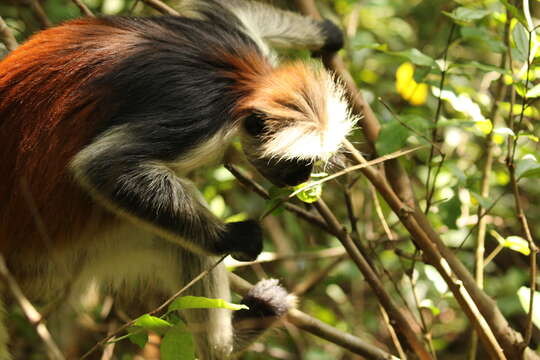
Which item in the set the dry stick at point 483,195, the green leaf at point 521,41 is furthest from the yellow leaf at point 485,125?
the dry stick at point 483,195

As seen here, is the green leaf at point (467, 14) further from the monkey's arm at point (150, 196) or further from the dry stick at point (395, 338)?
the dry stick at point (395, 338)

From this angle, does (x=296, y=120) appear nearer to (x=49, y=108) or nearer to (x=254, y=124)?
(x=254, y=124)

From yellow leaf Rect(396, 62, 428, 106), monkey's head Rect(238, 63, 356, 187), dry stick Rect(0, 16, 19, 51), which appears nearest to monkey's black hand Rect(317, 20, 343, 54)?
yellow leaf Rect(396, 62, 428, 106)

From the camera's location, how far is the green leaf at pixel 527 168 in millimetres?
3096

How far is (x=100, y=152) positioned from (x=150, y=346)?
89.7 inches

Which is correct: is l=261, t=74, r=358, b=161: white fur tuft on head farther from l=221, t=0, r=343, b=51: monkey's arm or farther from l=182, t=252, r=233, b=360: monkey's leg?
l=221, t=0, r=343, b=51: monkey's arm

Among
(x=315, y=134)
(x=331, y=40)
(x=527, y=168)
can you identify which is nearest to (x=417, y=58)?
(x=315, y=134)

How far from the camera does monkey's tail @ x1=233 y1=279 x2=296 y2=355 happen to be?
402 cm

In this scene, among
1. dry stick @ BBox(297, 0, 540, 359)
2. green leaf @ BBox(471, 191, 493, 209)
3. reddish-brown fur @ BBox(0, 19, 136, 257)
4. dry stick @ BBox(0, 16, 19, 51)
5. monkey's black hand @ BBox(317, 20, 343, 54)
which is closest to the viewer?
dry stick @ BBox(297, 0, 540, 359)

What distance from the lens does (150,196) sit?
3.23 m

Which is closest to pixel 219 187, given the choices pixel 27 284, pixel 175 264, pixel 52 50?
pixel 175 264

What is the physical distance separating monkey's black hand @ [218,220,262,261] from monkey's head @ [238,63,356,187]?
0.30m

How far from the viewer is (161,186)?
3279mm

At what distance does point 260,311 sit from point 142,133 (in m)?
1.35
